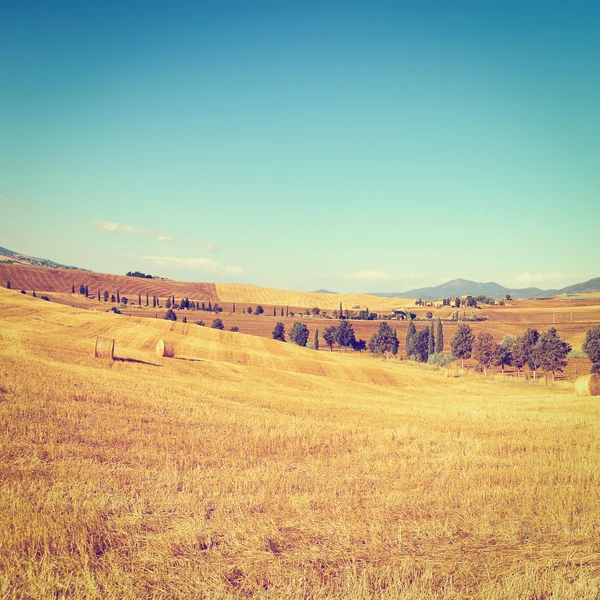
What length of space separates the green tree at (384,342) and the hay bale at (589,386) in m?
58.6

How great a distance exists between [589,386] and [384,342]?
2385 inches

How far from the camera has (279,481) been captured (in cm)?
870

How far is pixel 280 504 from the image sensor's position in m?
7.57

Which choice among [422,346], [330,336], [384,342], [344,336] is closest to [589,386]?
[422,346]

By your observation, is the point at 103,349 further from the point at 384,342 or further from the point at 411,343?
the point at 411,343

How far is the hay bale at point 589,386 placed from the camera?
1287 inches

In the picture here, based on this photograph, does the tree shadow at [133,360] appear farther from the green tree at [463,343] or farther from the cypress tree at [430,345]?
the cypress tree at [430,345]

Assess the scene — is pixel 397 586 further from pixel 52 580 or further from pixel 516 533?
pixel 52 580

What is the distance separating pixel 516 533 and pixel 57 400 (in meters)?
13.7

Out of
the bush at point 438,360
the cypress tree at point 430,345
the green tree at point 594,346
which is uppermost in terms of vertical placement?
the green tree at point 594,346

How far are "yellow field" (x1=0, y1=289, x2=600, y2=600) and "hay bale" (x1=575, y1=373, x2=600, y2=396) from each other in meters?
19.2

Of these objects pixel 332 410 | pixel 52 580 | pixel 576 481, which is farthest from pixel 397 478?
pixel 332 410

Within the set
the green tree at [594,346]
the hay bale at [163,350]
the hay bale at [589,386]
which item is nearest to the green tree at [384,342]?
the green tree at [594,346]

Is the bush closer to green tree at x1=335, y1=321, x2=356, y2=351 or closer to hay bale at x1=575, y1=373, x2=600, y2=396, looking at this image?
green tree at x1=335, y1=321, x2=356, y2=351
